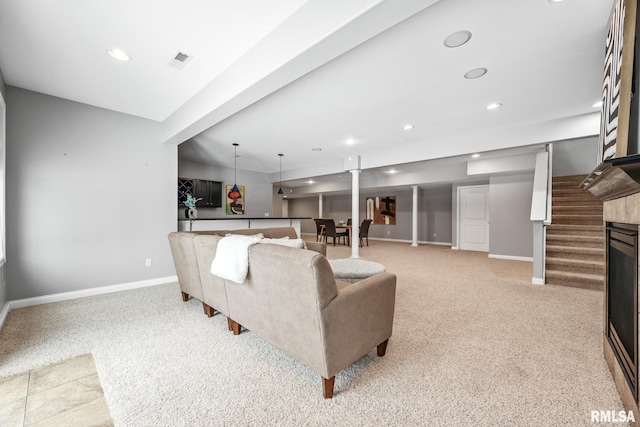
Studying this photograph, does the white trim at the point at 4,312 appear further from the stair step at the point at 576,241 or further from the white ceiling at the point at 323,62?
the stair step at the point at 576,241

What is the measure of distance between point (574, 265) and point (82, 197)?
683 centimetres

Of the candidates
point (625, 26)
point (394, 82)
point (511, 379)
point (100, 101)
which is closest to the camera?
point (625, 26)

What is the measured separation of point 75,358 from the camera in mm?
1922

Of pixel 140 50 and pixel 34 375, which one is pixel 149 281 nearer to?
pixel 34 375

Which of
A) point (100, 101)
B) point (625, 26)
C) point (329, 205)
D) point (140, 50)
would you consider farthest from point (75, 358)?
point (329, 205)

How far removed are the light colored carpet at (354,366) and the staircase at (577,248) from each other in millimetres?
846

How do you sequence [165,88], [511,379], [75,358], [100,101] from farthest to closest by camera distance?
[100,101], [165,88], [75,358], [511,379]

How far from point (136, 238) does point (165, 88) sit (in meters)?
2.10

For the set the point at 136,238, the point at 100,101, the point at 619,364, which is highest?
the point at 100,101

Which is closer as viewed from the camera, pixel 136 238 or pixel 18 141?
pixel 18 141

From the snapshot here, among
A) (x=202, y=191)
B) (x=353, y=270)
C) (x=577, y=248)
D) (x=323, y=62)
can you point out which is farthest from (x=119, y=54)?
(x=577, y=248)

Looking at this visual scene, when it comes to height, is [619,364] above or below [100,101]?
below

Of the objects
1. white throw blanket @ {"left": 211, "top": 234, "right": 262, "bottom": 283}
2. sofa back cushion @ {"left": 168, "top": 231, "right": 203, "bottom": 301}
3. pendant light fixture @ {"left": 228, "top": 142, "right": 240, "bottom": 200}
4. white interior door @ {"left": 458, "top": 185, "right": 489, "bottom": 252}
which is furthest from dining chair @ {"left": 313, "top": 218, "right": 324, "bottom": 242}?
white throw blanket @ {"left": 211, "top": 234, "right": 262, "bottom": 283}

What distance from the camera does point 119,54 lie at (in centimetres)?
231
